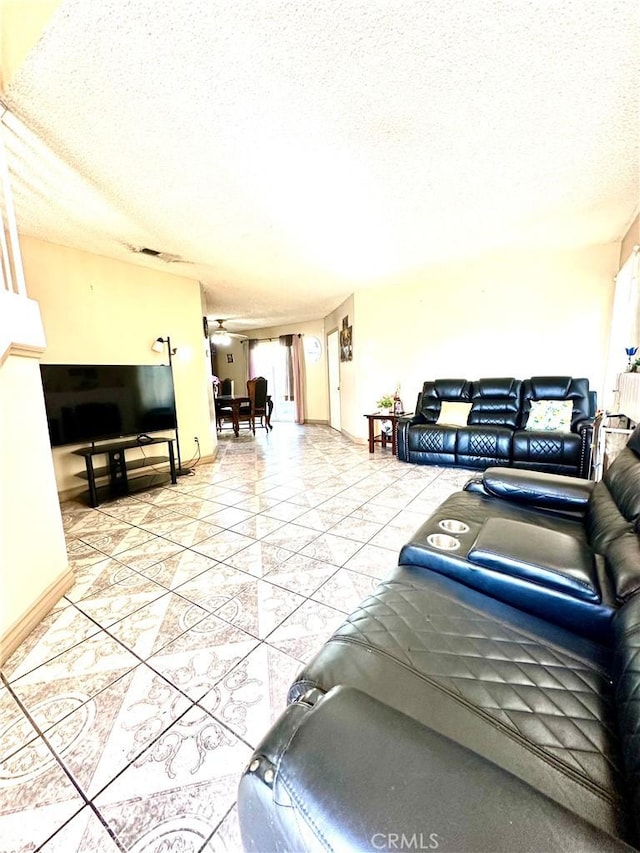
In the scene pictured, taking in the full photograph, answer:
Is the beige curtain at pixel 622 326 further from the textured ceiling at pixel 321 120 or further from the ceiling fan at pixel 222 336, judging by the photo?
the ceiling fan at pixel 222 336

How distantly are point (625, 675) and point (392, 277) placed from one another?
4916 millimetres

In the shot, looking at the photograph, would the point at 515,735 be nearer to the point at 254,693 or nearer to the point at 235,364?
the point at 254,693

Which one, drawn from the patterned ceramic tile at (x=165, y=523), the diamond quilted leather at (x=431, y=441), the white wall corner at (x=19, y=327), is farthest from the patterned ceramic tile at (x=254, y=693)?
the diamond quilted leather at (x=431, y=441)

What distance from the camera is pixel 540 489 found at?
1691 mm

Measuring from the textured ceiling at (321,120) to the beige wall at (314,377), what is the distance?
4418 mm

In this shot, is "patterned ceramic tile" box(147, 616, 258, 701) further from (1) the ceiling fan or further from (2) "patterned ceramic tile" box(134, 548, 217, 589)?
(1) the ceiling fan

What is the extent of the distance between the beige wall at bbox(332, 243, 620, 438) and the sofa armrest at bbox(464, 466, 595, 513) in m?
3.34

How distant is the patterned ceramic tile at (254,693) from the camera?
1.16 m

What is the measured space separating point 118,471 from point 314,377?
16.3 ft

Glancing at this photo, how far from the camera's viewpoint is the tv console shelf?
3205 millimetres

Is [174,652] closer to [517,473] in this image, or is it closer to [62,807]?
[62,807]

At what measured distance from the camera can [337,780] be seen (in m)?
0.45

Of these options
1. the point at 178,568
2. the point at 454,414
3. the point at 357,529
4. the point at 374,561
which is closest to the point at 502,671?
the point at 374,561

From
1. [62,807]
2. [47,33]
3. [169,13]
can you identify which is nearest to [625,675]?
[62,807]
